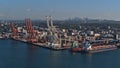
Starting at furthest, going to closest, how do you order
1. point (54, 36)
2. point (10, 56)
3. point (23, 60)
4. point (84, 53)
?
point (54, 36), point (84, 53), point (10, 56), point (23, 60)

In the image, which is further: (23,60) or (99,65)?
(23,60)

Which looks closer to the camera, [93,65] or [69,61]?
[93,65]

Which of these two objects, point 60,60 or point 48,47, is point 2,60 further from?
point 48,47

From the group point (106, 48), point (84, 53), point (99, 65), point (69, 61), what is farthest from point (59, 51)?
point (99, 65)

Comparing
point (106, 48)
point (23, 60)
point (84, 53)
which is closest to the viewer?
point (23, 60)

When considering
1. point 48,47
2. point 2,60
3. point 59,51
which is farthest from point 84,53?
point 2,60

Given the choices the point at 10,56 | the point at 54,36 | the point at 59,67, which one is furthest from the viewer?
the point at 54,36

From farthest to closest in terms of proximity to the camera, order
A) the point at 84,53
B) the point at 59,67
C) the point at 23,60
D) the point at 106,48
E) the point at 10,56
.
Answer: the point at 106,48, the point at 84,53, the point at 10,56, the point at 23,60, the point at 59,67

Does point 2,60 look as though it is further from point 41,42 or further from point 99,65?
point 41,42
